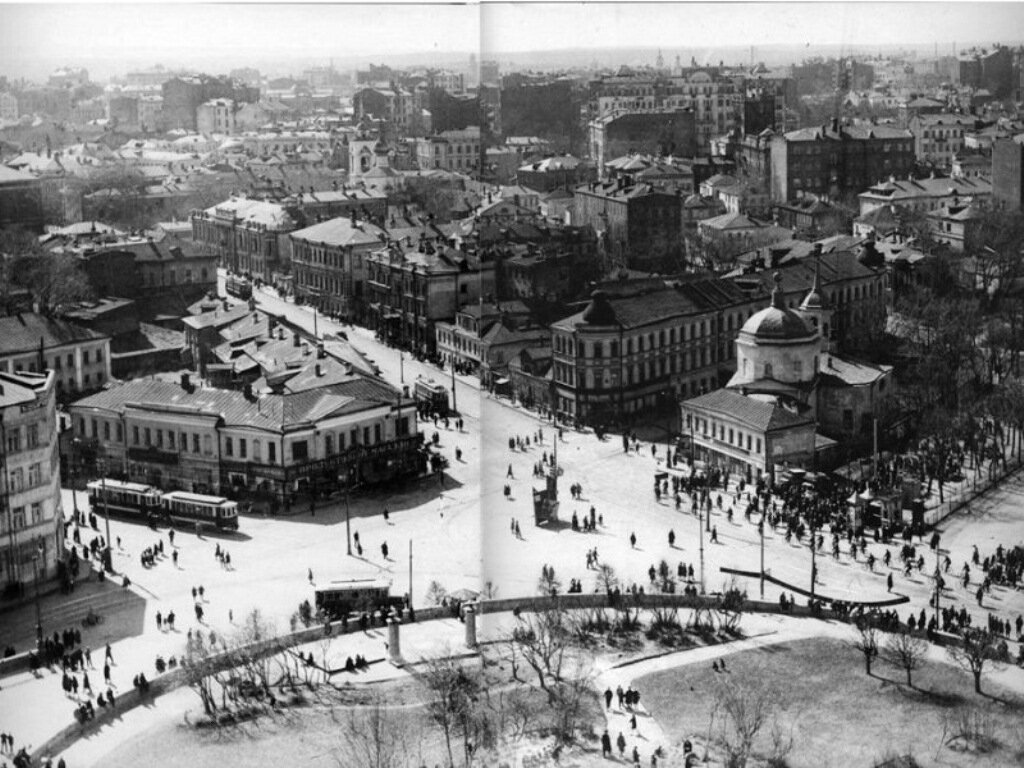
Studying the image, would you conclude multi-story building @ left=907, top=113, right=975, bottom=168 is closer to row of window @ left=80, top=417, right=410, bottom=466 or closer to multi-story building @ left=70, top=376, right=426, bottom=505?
multi-story building @ left=70, top=376, right=426, bottom=505

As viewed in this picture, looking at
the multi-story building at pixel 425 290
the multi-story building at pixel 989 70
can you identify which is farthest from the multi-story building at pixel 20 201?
the multi-story building at pixel 989 70

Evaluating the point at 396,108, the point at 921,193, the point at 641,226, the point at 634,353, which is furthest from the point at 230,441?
the point at 396,108

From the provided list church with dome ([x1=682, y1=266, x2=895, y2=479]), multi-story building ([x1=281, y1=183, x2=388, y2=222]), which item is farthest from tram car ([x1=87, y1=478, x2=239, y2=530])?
multi-story building ([x1=281, y1=183, x2=388, y2=222])

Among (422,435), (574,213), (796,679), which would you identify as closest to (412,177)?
(574,213)

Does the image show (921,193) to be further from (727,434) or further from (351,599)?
(351,599)

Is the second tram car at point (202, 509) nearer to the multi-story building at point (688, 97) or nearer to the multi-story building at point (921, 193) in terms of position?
the multi-story building at point (688, 97)

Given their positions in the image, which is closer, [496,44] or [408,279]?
[496,44]

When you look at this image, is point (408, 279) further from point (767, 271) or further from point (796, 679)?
point (796, 679)
